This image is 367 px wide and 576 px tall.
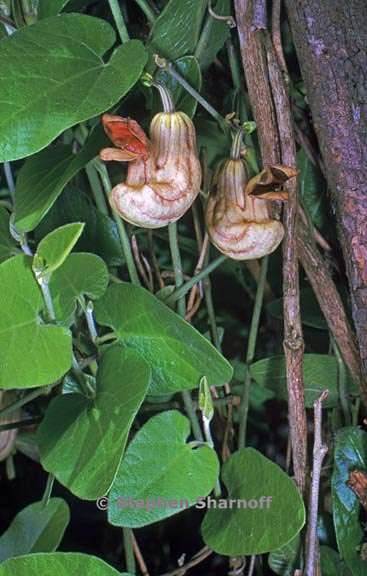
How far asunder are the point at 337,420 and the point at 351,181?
0.78 feet

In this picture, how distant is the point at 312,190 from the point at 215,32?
16 cm

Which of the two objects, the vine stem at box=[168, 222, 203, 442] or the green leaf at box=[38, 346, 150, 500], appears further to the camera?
the vine stem at box=[168, 222, 203, 442]

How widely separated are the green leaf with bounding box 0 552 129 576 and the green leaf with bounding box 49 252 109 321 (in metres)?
0.16

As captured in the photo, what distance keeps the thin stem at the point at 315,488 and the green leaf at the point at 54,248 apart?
21cm

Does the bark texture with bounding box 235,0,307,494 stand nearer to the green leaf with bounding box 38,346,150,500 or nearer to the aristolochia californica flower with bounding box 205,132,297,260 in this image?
the aristolochia californica flower with bounding box 205,132,297,260

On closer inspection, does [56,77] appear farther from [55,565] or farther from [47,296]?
[55,565]

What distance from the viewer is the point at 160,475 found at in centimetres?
57

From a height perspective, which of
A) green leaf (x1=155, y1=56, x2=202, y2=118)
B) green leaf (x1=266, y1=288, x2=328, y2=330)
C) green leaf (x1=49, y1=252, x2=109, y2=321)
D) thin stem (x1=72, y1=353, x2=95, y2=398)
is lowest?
green leaf (x1=266, y1=288, x2=328, y2=330)

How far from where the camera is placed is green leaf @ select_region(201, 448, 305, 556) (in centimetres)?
56

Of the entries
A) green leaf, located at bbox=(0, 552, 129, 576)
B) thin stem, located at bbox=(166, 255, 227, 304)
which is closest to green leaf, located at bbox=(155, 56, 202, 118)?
thin stem, located at bbox=(166, 255, 227, 304)

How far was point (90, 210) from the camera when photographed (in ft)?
2.20

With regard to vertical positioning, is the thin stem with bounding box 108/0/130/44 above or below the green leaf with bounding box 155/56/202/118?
above

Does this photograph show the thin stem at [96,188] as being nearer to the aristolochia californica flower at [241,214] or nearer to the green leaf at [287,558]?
the aristolochia californica flower at [241,214]

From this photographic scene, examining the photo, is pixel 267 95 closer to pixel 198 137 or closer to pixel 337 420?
pixel 198 137
